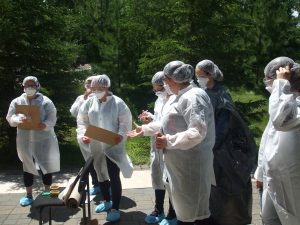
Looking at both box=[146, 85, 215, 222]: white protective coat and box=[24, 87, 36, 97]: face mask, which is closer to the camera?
box=[146, 85, 215, 222]: white protective coat

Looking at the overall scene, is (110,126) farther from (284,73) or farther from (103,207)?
(284,73)

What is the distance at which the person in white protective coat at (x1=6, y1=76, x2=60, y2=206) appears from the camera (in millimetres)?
5555

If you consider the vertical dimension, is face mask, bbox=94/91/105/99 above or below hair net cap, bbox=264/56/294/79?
below

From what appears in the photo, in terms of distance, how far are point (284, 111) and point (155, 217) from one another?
261 centimetres

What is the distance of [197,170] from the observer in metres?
3.56

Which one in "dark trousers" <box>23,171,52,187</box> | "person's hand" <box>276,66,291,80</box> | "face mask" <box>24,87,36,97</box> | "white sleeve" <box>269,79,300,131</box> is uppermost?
"person's hand" <box>276,66,291,80</box>

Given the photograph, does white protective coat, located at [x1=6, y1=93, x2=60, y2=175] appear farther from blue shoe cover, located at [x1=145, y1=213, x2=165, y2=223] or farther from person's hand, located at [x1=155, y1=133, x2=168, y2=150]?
person's hand, located at [x1=155, y1=133, x2=168, y2=150]

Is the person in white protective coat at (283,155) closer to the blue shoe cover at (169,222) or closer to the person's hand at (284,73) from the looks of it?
the person's hand at (284,73)

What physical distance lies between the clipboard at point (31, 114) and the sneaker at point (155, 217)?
1951 millimetres

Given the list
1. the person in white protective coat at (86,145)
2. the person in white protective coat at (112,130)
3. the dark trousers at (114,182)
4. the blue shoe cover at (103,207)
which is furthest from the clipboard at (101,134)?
the blue shoe cover at (103,207)

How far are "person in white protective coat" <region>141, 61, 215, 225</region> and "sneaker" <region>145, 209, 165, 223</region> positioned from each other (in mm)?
1321

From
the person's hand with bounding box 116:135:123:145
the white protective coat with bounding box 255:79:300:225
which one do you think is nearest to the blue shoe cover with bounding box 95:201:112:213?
the person's hand with bounding box 116:135:123:145

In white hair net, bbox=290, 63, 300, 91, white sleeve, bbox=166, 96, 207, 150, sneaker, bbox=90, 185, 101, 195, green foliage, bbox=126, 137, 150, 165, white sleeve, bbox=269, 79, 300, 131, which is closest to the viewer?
white sleeve, bbox=269, 79, 300, 131

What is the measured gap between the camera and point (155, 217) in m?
4.99
